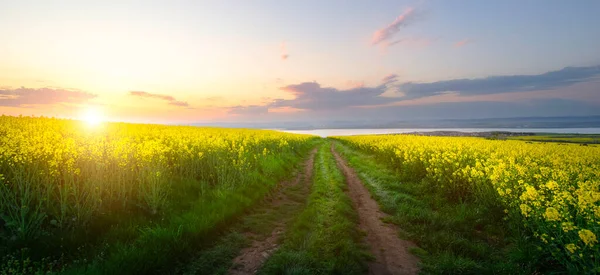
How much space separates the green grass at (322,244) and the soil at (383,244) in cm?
30

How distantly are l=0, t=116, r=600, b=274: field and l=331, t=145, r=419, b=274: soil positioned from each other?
0.04 meters

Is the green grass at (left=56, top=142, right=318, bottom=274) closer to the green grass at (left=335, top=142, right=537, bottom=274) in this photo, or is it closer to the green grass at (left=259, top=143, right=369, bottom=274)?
the green grass at (left=259, top=143, right=369, bottom=274)

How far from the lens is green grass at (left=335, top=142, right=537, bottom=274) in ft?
20.8

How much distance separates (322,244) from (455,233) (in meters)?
4.22

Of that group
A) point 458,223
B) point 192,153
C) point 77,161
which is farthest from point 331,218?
point 77,161

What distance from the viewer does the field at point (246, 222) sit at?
18.1 ft

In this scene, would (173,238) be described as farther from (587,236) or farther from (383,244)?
(587,236)

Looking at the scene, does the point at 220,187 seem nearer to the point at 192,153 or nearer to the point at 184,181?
the point at 184,181

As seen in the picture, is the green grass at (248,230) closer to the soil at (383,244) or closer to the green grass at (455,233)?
the soil at (383,244)

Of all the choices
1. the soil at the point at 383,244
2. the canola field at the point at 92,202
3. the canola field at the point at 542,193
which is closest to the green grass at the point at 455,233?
the soil at the point at 383,244

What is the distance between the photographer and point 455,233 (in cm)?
825

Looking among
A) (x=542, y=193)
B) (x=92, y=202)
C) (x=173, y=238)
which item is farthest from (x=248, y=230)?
(x=542, y=193)

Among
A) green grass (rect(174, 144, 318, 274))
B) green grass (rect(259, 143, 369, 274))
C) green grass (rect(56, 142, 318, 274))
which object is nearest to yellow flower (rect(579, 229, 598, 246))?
green grass (rect(259, 143, 369, 274))

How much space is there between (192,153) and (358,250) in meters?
8.53
